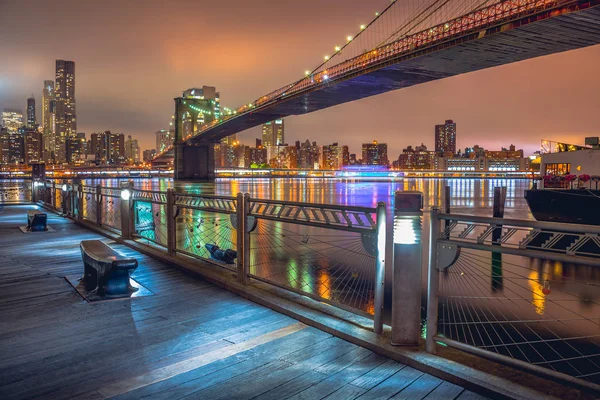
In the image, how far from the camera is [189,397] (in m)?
2.81

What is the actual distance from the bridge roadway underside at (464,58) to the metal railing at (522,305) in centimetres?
2068

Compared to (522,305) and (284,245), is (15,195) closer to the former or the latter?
(284,245)

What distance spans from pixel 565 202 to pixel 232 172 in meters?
128

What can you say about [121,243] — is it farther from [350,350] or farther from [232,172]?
[232,172]

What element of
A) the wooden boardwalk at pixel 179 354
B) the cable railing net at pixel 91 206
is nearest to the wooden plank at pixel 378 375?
the wooden boardwalk at pixel 179 354

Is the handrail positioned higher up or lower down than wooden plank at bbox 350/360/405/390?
higher up

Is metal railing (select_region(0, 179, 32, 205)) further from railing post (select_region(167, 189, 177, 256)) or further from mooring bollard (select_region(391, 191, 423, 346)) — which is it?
mooring bollard (select_region(391, 191, 423, 346))

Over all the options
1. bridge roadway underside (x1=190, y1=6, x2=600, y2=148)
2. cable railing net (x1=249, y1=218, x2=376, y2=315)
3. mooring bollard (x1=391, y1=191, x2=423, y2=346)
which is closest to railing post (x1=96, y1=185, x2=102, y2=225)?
cable railing net (x1=249, y1=218, x2=376, y2=315)

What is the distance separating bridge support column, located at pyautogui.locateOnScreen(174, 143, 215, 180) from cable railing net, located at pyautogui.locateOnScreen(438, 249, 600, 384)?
241 feet

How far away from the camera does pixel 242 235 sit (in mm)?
5250

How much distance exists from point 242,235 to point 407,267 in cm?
233

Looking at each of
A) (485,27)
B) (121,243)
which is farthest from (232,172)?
(121,243)

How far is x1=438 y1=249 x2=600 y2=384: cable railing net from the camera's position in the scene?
5.36 meters

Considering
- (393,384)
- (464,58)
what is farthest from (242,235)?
(464,58)
